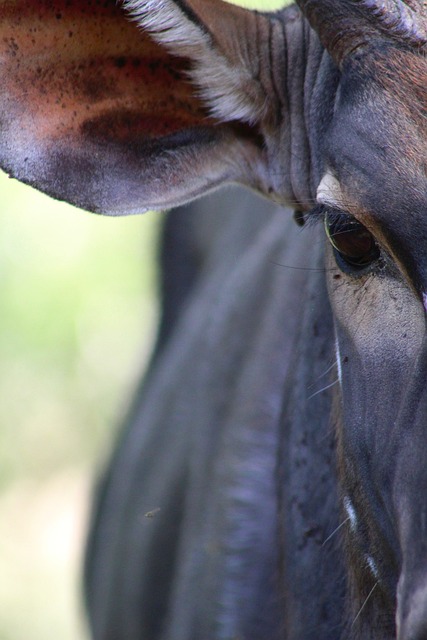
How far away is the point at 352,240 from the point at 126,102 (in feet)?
2.79

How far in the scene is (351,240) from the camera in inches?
104

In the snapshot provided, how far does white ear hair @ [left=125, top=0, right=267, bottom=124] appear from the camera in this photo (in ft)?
8.98

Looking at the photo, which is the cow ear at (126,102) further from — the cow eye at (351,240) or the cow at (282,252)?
the cow eye at (351,240)

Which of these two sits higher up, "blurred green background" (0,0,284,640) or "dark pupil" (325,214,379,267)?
"dark pupil" (325,214,379,267)

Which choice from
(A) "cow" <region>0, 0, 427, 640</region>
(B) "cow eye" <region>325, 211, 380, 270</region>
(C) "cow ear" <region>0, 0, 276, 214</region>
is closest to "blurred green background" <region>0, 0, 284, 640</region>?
(A) "cow" <region>0, 0, 427, 640</region>

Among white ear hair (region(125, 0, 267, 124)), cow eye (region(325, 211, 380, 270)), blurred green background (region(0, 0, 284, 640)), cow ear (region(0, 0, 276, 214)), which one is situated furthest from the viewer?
blurred green background (region(0, 0, 284, 640))

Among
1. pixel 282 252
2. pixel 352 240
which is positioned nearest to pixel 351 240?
pixel 352 240

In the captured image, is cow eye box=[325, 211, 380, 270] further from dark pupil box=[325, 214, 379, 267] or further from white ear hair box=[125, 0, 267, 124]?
white ear hair box=[125, 0, 267, 124]

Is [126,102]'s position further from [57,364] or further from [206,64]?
[57,364]

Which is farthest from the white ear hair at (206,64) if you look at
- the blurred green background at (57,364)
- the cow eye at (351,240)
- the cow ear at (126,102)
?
the blurred green background at (57,364)

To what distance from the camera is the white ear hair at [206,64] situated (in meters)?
2.74

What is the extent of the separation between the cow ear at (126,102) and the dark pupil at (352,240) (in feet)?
1.83

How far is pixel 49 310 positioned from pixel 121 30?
5233 millimetres

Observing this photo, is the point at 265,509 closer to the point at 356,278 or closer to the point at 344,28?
the point at 356,278
